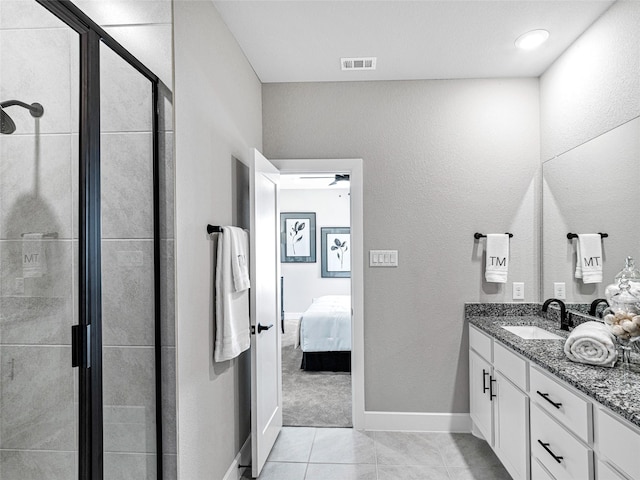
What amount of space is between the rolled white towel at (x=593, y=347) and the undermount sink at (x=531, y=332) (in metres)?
0.62

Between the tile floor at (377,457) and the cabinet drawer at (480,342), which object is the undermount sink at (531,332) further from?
the tile floor at (377,457)

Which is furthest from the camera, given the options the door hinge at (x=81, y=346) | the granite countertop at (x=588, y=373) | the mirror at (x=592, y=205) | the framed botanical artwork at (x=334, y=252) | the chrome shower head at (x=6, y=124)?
the framed botanical artwork at (x=334, y=252)

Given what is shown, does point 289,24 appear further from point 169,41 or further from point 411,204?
point 411,204

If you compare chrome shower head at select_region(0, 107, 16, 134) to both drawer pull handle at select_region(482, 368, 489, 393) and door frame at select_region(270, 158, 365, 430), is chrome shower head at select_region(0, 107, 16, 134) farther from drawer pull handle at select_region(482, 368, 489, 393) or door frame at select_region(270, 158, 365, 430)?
drawer pull handle at select_region(482, 368, 489, 393)

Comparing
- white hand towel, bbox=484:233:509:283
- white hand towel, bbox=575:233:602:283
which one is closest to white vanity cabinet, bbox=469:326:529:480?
white hand towel, bbox=484:233:509:283

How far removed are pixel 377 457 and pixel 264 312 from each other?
3.98 feet

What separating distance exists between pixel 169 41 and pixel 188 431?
163cm

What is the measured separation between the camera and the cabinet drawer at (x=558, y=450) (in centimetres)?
150

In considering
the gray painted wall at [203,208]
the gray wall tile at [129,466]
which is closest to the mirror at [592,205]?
the gray painted wall at [203,208]

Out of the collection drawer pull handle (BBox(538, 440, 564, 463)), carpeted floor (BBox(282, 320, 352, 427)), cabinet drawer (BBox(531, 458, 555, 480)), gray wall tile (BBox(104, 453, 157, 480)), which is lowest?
carpeted floor (BBox(282, 320, 352, 427))

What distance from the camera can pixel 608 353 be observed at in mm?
1652

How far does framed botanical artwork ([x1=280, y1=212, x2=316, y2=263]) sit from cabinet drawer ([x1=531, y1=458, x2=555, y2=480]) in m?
5.54

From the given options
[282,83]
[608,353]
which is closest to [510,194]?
[608,353]

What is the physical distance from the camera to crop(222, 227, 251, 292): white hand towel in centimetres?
214
